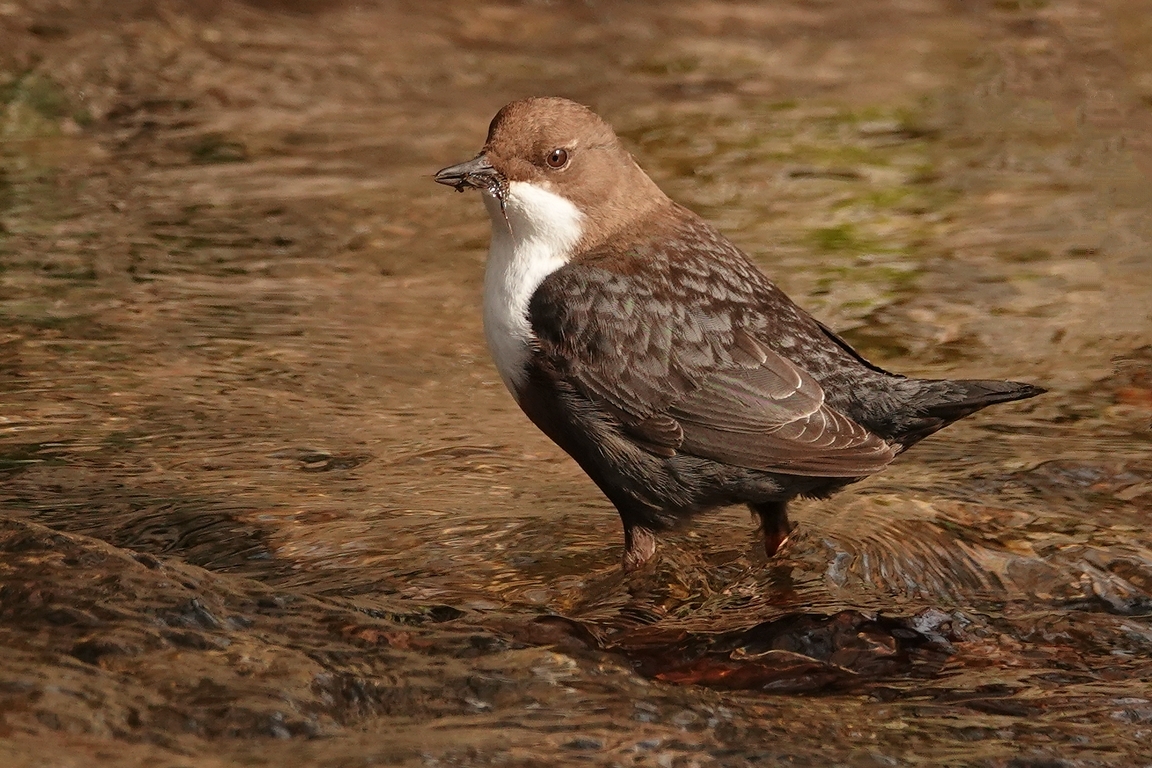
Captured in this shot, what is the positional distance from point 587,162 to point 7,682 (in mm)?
2358

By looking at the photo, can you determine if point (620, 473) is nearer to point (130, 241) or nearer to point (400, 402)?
point (400, 402)

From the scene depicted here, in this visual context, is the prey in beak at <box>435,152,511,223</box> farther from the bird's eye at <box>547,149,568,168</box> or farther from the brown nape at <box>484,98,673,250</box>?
the bird's eye at <box>547,149,568,168</box>

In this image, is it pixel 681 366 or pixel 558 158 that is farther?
pixel 558 158

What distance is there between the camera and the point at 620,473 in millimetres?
4566

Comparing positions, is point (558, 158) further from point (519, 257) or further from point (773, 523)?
point (773, 523)

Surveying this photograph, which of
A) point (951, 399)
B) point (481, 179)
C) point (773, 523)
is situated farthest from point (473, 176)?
point (951, 399)

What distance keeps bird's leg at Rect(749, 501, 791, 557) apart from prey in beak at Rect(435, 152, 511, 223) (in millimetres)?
1135

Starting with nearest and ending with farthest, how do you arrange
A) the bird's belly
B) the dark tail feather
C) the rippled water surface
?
the rippled water surface < the dark tail feather < the bird's belly

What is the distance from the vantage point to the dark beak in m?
4.70

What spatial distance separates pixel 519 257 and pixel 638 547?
3.04 feet

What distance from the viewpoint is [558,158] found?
15.8 ft

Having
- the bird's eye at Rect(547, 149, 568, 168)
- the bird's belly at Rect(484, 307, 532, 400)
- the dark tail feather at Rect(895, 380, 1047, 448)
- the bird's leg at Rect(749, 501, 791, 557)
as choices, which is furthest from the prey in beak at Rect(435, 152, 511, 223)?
the dark tail feather at Rect(895, 380, 1047, 448)

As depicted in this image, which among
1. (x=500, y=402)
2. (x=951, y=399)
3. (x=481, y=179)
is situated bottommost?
(x=500, y=402)

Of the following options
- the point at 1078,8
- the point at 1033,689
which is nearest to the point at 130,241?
the point at 1033,689
